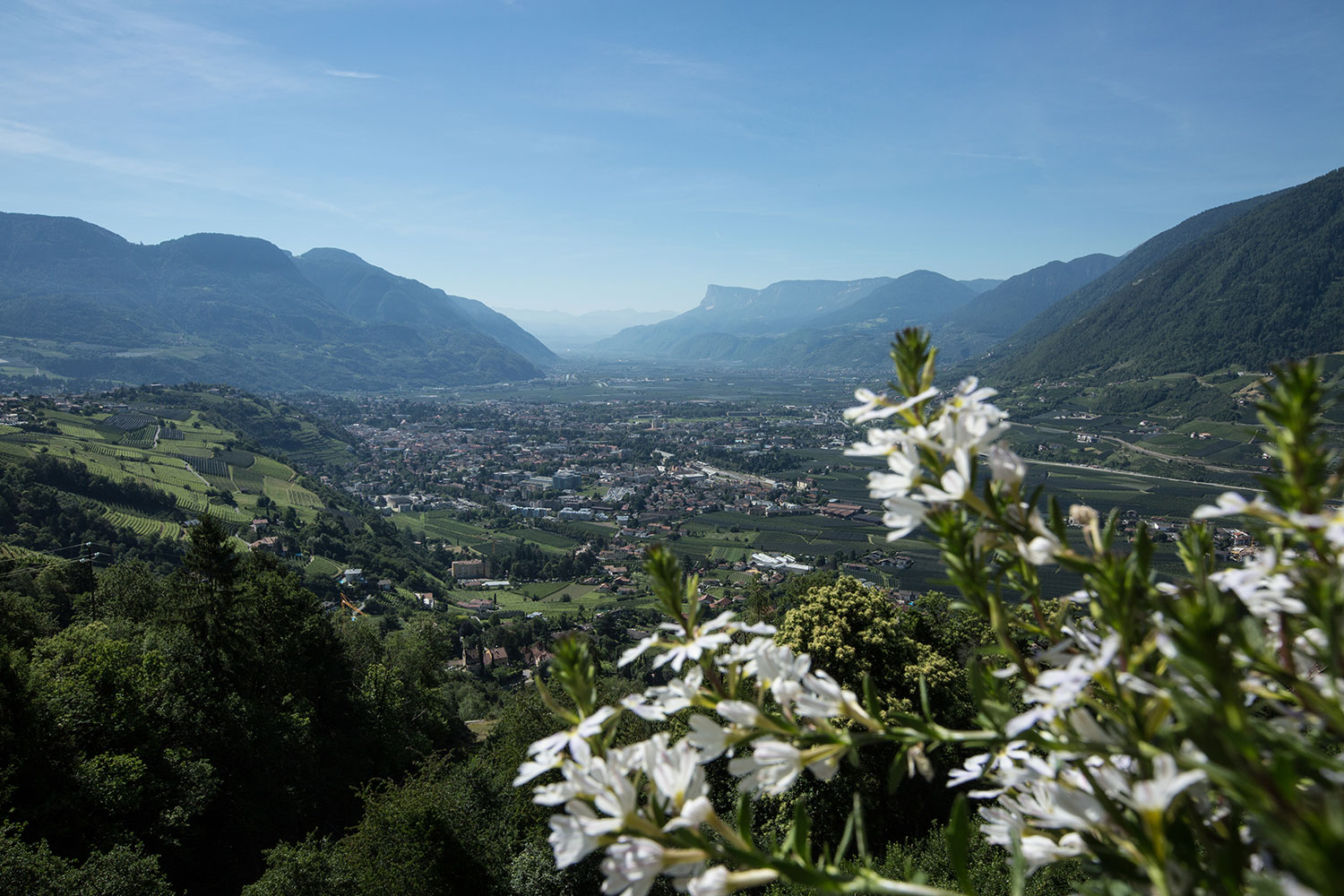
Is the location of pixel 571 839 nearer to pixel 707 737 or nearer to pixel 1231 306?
pixel 707 737

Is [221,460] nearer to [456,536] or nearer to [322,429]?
[456,536]

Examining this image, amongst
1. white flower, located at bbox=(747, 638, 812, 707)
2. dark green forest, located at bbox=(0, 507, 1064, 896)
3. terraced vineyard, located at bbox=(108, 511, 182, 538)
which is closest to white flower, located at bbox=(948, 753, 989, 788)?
white flower, located at bbox=(747, 638, 812, 707)

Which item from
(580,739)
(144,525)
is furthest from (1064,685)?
(144,525)

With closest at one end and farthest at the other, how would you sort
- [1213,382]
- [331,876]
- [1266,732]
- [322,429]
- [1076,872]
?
[1266,732]
[1076,872]
[331,876]
[1213,382]
[322,429]

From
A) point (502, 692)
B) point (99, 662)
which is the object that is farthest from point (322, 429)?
point (99, 662)

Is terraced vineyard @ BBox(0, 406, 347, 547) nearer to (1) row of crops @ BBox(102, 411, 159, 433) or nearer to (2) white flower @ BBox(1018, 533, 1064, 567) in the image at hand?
(1) row of crops @ BBox(102, 411, 159, 433)
